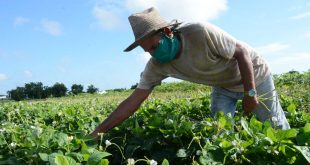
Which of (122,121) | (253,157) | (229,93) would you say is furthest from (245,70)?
(253,157)

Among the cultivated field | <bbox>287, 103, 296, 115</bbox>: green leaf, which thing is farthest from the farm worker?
the cultivated field

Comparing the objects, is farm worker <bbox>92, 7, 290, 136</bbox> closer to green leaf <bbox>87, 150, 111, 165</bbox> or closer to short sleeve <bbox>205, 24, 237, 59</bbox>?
short sleeve <bbox>205, 24, 237, 59</bbox>

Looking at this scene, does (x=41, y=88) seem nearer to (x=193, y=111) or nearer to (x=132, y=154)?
(x=193, y=111)

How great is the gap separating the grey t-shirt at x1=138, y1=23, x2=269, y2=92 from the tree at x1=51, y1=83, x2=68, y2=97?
2702 centimetres

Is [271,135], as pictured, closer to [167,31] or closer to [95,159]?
[95,159]

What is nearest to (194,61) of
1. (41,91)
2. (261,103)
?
(261,103)

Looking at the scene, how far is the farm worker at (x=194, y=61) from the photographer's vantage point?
3.54 m

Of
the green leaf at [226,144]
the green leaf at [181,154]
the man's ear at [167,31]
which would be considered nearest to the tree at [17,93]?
the man's ear at [167,31]

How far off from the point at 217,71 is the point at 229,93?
44cm

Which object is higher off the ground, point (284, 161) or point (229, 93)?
point (229, 93)

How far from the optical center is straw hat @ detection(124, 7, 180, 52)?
341 centimetres

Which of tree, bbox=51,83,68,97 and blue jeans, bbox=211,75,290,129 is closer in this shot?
blue jeans, bbox=211,75,290,129

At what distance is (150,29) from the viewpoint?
339 cm

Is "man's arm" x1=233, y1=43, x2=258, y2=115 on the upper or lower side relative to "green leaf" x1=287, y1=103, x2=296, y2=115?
upper
